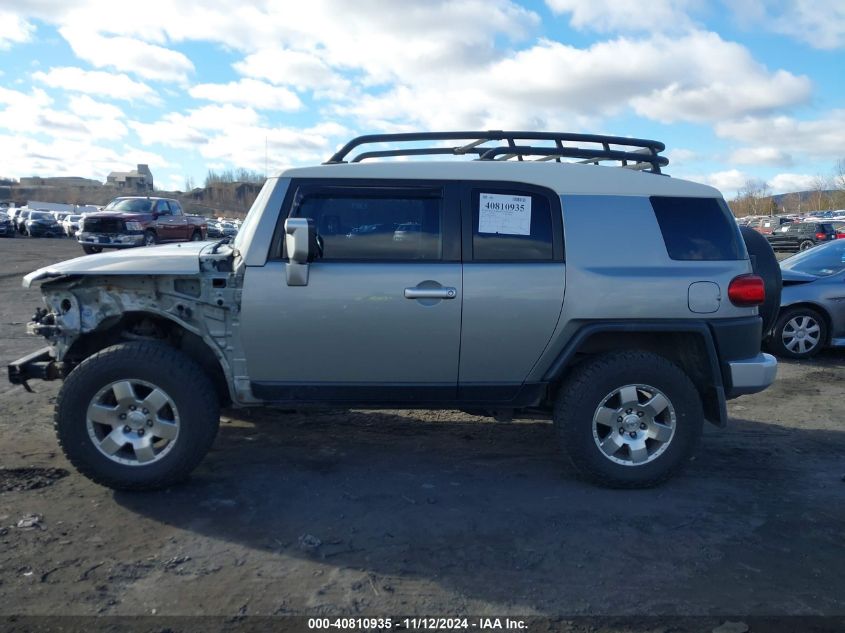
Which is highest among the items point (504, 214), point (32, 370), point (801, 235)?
point (801, 235)

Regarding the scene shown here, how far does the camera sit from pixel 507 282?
4.35 meters

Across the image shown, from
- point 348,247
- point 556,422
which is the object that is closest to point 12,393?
point 348,247

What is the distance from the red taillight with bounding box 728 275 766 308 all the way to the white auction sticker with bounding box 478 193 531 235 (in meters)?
1.37

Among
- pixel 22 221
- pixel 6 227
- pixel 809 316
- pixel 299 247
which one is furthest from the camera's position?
pixel 22 221

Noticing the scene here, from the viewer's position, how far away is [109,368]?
4.23 m

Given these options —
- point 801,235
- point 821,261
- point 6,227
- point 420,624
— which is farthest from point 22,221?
point 420,624

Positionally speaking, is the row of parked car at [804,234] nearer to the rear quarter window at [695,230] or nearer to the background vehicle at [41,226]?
the rear quarter window at [695,230]

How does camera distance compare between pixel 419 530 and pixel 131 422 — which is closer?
pixel 419 530

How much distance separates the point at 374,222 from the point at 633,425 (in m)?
2.12

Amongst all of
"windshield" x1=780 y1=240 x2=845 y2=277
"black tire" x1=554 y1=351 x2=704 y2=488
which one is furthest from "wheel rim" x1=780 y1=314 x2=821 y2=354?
"black tire" x1=554 y1=351 x2=704 y2=488

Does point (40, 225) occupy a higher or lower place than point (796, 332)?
higher

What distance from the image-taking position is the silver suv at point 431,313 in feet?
14.0

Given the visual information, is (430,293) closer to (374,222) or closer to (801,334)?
(374,222)

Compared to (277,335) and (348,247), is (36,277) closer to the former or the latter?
(277,335)
